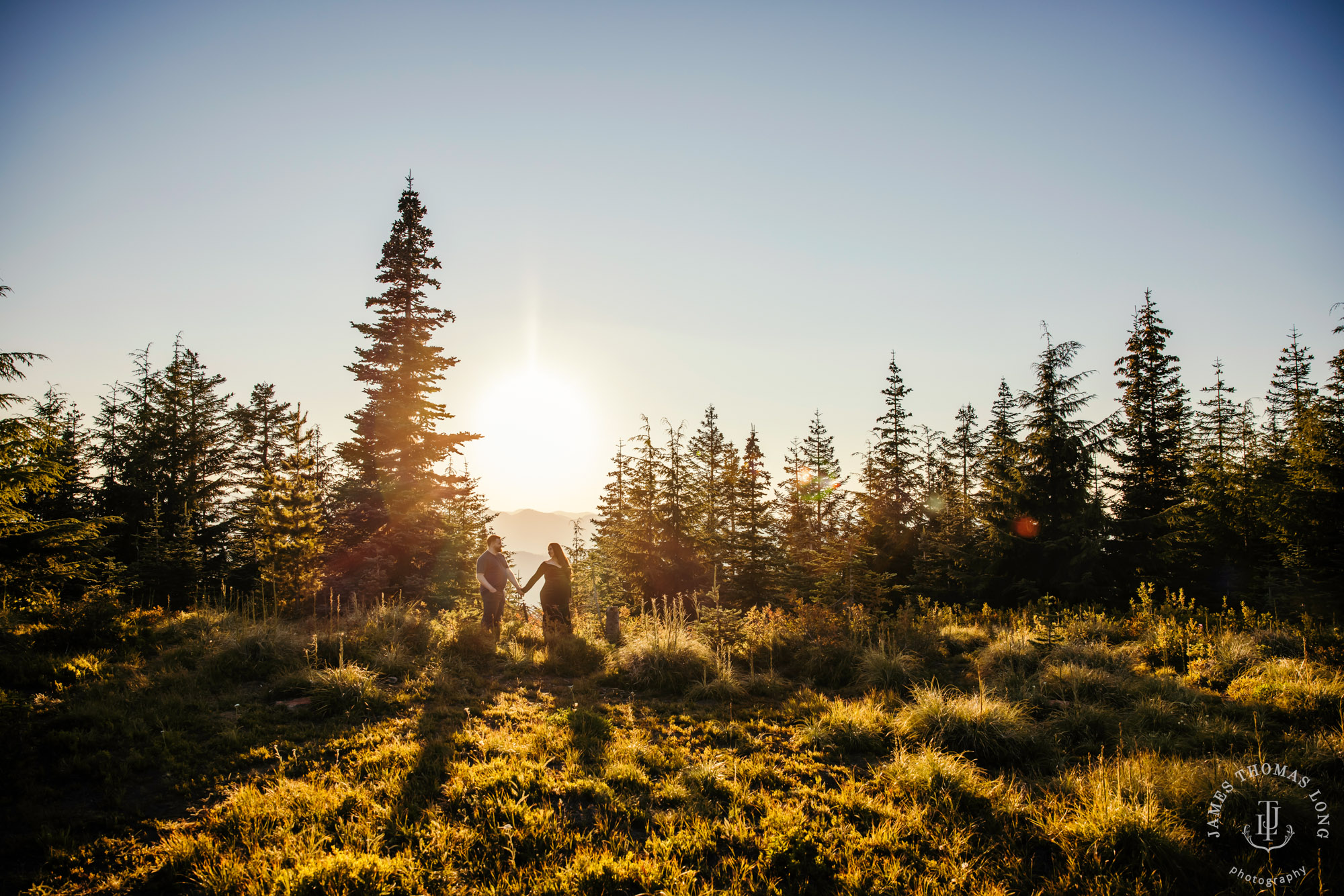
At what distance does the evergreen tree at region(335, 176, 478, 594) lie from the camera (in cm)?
1922

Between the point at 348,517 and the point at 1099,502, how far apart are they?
92.4ft

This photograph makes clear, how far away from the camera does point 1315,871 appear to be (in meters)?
3.58

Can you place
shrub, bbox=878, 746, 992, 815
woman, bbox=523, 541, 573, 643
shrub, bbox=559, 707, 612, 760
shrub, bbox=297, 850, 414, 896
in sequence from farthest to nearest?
woman, bbox=523, 541, 573, 643
shrub, bbox=559, 707, 612, 760
shrub, bbox=878, 746, 992, 815
shrub, bbox=297, 850, 414, 896

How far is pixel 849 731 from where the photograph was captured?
6.55 metres

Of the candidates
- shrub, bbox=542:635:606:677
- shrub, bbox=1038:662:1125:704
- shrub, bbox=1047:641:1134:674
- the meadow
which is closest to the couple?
shrub, bbox=542:635:606:677

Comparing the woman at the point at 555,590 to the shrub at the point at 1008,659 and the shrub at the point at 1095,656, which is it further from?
the shrub at the point at 1095,656

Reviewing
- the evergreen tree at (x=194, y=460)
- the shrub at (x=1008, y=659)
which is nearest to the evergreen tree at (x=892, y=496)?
the shrub at (x=1008, y=659)

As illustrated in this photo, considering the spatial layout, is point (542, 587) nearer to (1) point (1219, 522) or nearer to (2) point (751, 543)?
(2) point (751, 543)

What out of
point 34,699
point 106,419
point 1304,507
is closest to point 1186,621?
point 1304,507

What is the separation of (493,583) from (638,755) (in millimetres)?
6421

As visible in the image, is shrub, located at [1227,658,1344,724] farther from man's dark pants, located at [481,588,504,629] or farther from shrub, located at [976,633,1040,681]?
man's dark pants, located at [481,588,504,629]

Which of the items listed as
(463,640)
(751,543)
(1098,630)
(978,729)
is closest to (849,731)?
(978,729)

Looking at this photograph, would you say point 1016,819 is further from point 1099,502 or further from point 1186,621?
point 1099,502

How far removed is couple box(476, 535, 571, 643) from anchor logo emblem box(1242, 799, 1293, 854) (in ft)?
31.9
